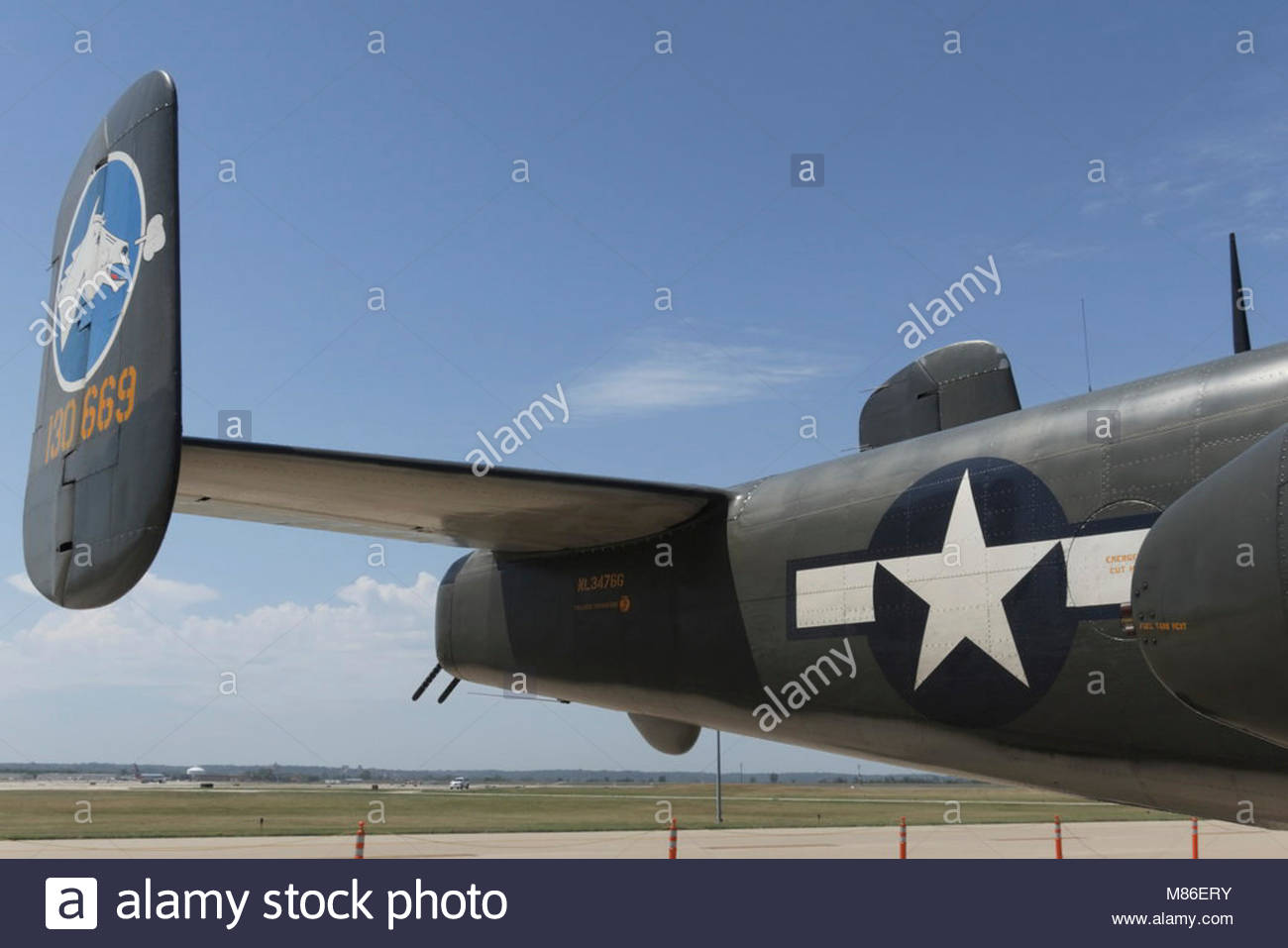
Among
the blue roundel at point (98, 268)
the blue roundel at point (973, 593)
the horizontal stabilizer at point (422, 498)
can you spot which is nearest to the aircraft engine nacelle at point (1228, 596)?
the blue roundel at point (973, 593)

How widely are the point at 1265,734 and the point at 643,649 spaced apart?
5.56 m

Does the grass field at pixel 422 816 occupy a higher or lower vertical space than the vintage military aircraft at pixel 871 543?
lower

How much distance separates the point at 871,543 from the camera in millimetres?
8656

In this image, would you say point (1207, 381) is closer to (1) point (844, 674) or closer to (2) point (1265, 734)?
(2) point (1265, 734)

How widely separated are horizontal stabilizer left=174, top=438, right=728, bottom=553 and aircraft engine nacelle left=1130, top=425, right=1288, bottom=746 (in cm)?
444

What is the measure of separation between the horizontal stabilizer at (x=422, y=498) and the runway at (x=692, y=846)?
49.3 ft

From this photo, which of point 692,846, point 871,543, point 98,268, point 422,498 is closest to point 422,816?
point 692,846

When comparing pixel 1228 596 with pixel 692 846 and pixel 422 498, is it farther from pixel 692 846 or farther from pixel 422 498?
pixel 692 846

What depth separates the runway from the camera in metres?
25.4

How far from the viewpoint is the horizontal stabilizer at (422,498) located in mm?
8250

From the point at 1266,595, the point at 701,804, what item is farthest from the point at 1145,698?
the point at 701,804

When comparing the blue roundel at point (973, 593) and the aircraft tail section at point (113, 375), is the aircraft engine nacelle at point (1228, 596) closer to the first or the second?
the blue roundel at point (973, 593)

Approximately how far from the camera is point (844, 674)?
28.8 feet

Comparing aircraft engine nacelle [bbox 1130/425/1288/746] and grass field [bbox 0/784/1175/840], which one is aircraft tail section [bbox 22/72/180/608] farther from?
grass field [bbox 0/784/1175/840]
